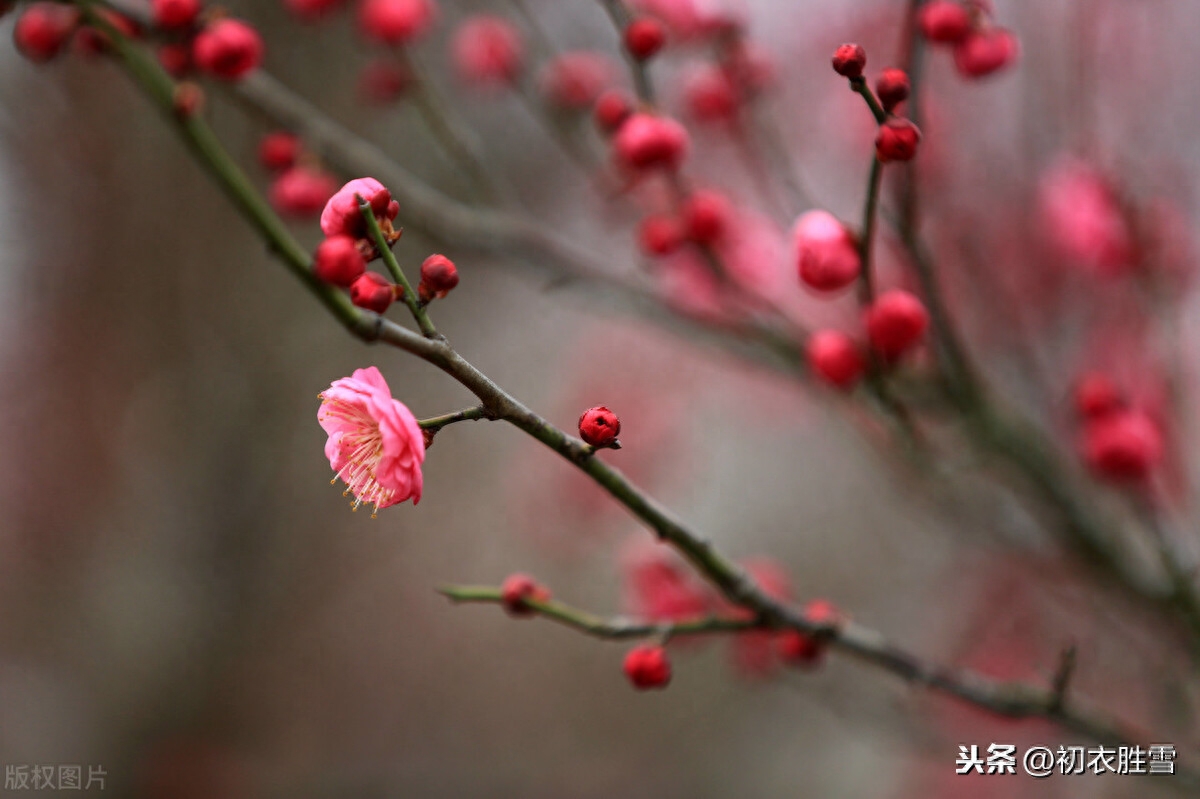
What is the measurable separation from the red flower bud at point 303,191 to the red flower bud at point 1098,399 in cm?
101

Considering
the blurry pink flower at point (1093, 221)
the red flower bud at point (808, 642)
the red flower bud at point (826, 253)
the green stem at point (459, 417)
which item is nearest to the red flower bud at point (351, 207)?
the green stem at point (459, 417)

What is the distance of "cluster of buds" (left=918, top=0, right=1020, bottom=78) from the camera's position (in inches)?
30.5

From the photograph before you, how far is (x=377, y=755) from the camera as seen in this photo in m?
3.12

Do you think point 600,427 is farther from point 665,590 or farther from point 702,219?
point 665,590

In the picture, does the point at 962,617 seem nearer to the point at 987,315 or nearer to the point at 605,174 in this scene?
the point at 987,315

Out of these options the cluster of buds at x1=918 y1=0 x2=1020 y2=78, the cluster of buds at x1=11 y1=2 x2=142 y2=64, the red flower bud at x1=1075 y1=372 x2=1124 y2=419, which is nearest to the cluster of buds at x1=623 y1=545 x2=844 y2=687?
the red flower bud at x1=1075 y1=372 x2=1124 y2=419

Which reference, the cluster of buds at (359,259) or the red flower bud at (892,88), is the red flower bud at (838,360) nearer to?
the red flower bud at (892,88)

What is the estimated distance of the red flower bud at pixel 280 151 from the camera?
105cm

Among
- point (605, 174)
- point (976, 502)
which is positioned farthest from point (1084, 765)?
point (605, 174)

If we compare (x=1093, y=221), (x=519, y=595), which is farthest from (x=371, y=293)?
(x=1093, y=221)

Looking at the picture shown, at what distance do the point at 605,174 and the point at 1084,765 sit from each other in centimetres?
103

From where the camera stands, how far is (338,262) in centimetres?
53

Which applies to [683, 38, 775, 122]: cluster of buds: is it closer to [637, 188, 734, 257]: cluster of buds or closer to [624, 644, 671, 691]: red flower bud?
[637, 188, 734, 257]: cluster of buds

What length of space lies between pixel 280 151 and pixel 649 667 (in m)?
0.78
